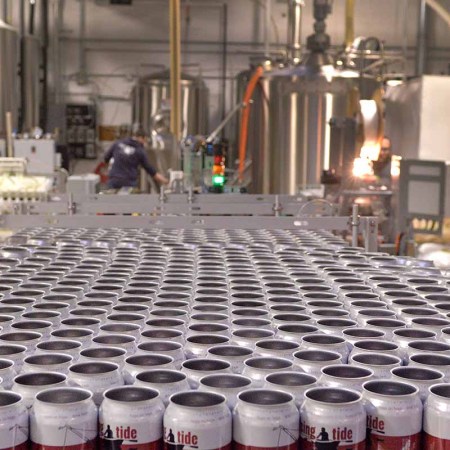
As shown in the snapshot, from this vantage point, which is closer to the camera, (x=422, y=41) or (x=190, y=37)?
(x=422, y=41)

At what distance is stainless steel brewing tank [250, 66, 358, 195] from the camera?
8383 millimetres

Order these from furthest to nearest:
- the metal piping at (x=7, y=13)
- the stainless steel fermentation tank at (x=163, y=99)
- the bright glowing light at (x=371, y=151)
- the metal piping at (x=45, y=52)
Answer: the metal piping at (x=45, y=52), the stainless steel fermentation tank at (x=163, y=99), the metal piping at (x=7, y=13), the bright glowing light at (x=371, y=151)

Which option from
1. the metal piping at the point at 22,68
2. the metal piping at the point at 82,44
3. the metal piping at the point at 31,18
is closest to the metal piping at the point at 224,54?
the metal piping at the point at 82,44

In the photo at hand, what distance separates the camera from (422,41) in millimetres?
11953

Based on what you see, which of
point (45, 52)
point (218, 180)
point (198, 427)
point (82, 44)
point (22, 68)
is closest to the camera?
point (198, 427)

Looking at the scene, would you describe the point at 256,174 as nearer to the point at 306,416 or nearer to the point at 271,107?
the point at 271,107

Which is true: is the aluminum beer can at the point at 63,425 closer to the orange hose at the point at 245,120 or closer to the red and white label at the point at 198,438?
the red and white label at the point at 198,438

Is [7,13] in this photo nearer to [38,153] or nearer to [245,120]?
[245,120]

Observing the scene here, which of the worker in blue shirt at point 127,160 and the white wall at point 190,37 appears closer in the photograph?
the worker in blue shirt at point 127,160

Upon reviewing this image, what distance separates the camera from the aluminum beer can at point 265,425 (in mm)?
1209

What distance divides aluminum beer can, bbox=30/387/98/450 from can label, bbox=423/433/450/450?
51 centimetres

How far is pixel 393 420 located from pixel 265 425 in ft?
0.67

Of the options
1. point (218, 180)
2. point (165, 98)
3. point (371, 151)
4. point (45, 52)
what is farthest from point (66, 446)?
point (45, 52)

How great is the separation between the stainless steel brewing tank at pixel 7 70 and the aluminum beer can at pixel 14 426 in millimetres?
8667
